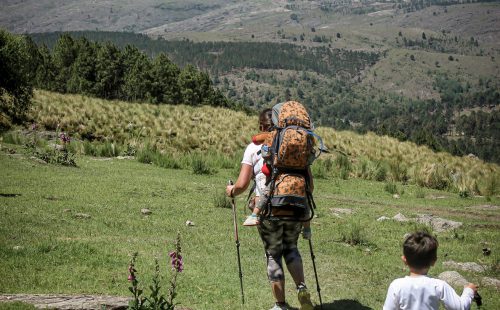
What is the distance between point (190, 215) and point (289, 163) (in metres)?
6.42

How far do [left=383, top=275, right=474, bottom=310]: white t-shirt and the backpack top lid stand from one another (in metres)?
2.29

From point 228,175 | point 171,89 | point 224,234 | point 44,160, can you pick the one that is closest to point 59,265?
point 224,234

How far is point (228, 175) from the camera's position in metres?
20.2

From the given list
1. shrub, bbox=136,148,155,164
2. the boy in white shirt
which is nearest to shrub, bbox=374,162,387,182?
shrub, bbox=136,148,155,164

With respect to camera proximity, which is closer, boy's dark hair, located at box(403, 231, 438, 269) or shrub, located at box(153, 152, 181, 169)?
boy's dark hair, located at box(403, 231, 438, 269)

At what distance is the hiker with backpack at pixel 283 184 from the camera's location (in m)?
6.19

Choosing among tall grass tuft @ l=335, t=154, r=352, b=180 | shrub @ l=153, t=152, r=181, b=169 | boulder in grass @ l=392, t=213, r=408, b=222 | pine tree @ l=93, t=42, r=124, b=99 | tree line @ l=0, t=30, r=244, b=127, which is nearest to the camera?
boulder in grass @ l=392, t=213, r=408, b=222

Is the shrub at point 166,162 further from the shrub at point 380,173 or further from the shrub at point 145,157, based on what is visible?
the shrub at point 380,173

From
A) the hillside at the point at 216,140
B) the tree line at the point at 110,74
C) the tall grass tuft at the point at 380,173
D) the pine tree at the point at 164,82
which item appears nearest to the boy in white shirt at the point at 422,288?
the hillside at the point at 216,140

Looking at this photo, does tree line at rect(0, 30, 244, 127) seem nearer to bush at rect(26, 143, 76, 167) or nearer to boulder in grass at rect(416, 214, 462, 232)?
bush at rect(26, 143, 76, 167)

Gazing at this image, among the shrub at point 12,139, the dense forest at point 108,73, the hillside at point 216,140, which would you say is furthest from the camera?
the dense forest at point 108,73

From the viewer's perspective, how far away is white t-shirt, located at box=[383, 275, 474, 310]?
4.72 m

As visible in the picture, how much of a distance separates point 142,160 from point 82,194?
337 inches

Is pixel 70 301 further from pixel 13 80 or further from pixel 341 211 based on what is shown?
pixel 13 80
